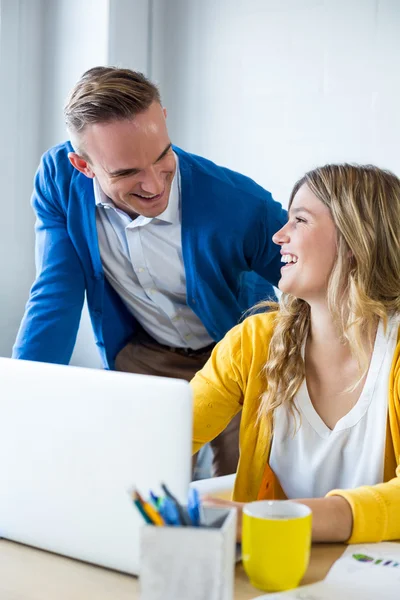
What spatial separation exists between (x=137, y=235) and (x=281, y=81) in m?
1.18

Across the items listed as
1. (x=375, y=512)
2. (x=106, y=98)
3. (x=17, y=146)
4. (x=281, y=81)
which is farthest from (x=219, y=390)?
(x=17, y=146)

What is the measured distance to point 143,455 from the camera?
2.74ft

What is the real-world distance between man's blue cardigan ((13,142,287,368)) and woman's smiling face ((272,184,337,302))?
364 mm

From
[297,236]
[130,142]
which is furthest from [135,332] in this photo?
[297,236]

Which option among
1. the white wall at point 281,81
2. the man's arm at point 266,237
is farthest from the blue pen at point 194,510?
the white wall at point 281,81

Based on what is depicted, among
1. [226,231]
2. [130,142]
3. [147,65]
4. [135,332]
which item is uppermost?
[147,65]

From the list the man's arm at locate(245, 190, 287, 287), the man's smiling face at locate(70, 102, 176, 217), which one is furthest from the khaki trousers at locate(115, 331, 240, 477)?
the man's smiling face at locate(70, 102, 176, 217)

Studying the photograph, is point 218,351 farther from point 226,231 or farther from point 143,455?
point 143,455

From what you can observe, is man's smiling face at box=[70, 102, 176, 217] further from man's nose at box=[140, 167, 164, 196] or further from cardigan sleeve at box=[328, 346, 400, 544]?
cardigan sleeve at box=[328, 346, 400, 544]

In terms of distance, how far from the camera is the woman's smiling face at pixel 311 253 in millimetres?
1427

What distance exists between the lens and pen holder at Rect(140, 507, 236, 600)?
27.2 inches

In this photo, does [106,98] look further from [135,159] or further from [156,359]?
[156,359]

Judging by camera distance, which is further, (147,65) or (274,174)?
(147,65)

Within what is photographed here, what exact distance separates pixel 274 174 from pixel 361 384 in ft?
5.06
